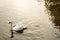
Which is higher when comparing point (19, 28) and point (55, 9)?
point (55, 9)

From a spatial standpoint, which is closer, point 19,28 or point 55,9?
point 19,28

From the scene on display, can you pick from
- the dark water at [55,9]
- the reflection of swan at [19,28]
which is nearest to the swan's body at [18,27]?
the reflection of swan at [19,28]

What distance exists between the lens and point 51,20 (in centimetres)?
257

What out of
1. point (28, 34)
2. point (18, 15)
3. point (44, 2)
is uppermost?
point (44, 2)

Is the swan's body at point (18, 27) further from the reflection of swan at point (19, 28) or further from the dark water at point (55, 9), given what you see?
the dark water at point (55, 9)

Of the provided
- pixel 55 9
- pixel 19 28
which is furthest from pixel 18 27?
pixel 55 9

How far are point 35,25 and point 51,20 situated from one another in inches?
12.1

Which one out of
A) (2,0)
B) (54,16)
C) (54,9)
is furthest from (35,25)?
(2,0)

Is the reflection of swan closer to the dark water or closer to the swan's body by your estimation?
the swan's body

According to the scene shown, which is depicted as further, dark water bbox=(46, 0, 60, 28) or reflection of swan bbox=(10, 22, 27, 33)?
dark water bbox=(46, 0, 60, 28)

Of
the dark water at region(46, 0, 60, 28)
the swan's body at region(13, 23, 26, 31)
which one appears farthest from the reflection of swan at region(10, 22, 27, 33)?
the dark water at region(46, 0, 60, 28)

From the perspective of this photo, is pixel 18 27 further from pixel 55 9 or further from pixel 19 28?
pixel 55 9

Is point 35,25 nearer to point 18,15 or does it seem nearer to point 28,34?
point 28,34

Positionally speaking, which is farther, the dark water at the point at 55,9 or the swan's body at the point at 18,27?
the dark water at the point at 55,9
